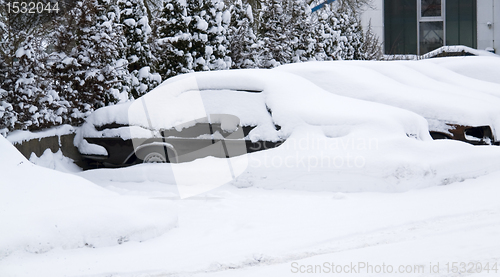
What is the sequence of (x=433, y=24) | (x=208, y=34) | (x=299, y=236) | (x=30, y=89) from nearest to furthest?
(x=299, y=236)
(x=30, y=89)
(x=208, y=34)
(x=433, y=24)

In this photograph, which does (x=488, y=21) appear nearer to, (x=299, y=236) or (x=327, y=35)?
(x=327, y=35)

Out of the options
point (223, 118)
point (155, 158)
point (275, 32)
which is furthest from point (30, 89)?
point (275, 32)

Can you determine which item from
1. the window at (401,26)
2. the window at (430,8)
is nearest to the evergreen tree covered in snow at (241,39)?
the window at (401,26)

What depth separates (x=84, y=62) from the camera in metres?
9.09

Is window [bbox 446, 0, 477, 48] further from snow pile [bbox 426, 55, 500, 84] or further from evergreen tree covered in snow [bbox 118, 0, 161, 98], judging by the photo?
evergreen tree covered in snow [bbox 118, 0, 161, 98]

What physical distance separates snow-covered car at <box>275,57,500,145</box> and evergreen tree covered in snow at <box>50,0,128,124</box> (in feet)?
10.2

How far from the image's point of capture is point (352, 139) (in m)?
6.20

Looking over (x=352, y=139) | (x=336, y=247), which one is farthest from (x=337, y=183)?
(x=336, y=247)

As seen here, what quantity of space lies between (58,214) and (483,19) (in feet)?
102

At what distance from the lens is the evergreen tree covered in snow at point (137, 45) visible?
1148cm

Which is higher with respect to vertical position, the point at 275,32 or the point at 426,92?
the point at 275,32

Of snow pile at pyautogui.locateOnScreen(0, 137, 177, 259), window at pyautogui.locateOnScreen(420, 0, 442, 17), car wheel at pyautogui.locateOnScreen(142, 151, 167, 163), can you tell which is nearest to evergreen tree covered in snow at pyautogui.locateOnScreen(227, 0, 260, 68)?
car wheel at pyautogui.locateOnScreen(142, 151, 167, 163)

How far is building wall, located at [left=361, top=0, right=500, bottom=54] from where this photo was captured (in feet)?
99.8

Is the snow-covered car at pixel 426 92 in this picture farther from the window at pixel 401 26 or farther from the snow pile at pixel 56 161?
the window at pixel 401 26
